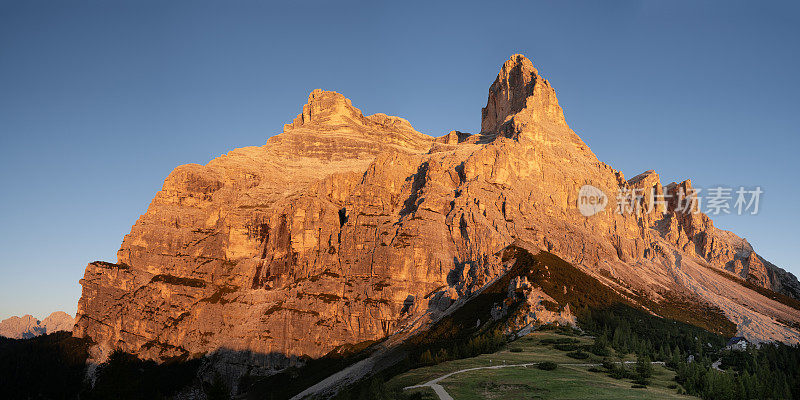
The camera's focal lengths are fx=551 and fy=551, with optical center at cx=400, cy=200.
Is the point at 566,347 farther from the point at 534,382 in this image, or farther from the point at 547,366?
the point at 534,382

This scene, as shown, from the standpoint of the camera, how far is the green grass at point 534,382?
222 ft

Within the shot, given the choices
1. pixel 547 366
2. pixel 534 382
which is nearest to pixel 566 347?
pixel 547 366

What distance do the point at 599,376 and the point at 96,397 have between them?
68126 millimetres

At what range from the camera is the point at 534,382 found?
243 ft

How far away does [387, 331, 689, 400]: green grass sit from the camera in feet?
222

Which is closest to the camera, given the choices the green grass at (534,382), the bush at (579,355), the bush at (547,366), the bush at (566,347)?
the green grass at (534,382)

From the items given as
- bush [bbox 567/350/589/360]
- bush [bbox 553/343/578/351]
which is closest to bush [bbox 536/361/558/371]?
bush [bbox 567/350/589/360]

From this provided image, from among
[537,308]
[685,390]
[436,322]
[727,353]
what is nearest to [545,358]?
[685,390]

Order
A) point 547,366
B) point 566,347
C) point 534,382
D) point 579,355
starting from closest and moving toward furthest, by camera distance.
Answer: point 534,382, point 547,366, point 579,355, point 566,347

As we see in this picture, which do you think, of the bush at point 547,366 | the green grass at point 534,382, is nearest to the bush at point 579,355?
Answer: the green grass at point 534,382

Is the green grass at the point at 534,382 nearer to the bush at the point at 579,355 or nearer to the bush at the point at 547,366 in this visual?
the bush at the point at 579,355

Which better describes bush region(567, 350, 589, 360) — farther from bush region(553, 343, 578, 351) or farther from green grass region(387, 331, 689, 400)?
bush region(553, 343, 578, 351)

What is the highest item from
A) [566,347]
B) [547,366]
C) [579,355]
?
[566,347]

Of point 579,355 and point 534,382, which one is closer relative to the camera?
point 534,382
